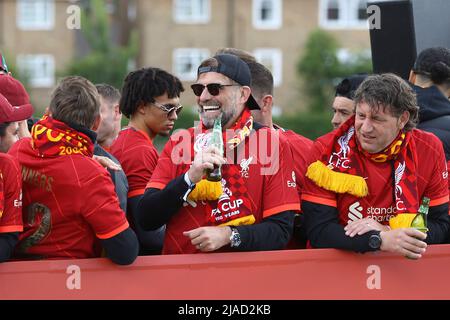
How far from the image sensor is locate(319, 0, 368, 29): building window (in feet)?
155

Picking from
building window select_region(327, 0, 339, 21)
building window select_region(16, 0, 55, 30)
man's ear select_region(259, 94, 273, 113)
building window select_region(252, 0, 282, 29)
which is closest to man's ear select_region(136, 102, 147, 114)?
man's ear select_region(259, 94, 273, 113)

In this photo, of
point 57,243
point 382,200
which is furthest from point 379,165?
point 57,243

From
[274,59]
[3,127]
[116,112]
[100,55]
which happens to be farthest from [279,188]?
[274,59]

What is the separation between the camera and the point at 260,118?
5.59 m

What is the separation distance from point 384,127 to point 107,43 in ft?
130

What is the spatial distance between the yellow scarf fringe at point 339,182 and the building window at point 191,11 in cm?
4247

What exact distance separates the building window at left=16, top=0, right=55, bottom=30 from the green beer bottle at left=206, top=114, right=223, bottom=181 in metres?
44.3

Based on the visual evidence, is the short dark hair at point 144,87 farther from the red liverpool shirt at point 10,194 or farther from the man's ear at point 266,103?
the red liverpool shirt at point 10,194

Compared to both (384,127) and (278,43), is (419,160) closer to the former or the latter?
(384,127)

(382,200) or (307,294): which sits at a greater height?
(382,200)

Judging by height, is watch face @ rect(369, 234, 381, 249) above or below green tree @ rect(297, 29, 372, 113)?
above

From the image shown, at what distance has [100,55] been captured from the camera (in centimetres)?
4266

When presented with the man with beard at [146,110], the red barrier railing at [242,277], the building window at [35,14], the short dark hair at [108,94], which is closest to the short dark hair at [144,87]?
the man with beard at [146,110]

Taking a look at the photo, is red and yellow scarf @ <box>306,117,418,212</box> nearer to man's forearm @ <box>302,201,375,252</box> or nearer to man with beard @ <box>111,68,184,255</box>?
man's forearm @ <box>302,201,375,252</box>
